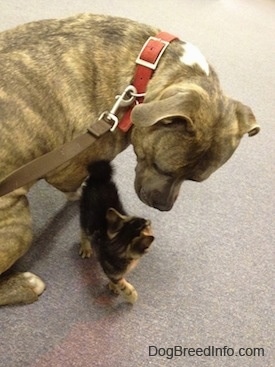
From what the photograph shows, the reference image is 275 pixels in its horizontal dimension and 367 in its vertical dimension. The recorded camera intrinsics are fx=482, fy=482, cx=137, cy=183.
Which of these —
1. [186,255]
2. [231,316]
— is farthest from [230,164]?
[231,316]

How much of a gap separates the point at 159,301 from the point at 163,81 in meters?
0.89

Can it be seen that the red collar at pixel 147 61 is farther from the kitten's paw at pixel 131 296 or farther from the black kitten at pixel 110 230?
the kitten's paw at pixel 131 296

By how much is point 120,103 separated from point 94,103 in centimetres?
12

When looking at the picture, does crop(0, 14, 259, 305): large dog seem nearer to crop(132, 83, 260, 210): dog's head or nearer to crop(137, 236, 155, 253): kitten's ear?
crop(132, 83, 260, 210): dog's head

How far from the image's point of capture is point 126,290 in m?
1.89

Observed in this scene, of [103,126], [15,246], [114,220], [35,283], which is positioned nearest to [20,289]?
[35,283]

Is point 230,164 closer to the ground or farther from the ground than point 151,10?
closer to the ground

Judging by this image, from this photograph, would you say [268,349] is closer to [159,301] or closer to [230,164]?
[159,301]

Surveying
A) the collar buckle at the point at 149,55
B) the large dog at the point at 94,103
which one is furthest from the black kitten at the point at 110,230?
the collar buckle at the point at 149,55

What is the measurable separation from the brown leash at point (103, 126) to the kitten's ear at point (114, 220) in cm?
28

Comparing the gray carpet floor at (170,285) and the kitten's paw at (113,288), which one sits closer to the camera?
the gray carpet floor at (170,285)

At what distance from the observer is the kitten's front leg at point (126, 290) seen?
1882 mm

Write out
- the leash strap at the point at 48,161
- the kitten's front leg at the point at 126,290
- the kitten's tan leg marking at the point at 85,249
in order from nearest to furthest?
the leash strap at the point at 48,161, the kitten's front leg at the point at 126,290, the kitten's tan leg marking at the point at 85,249

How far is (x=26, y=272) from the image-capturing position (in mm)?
1908
